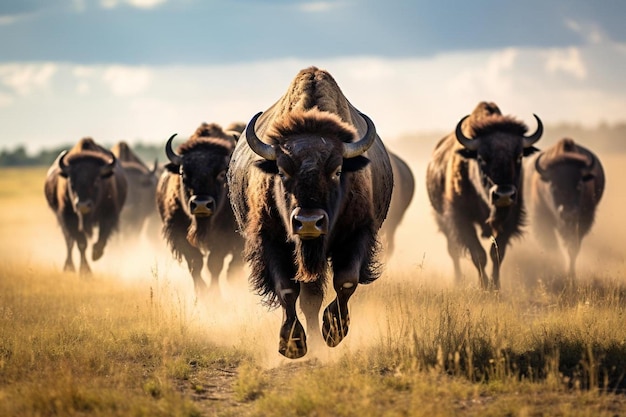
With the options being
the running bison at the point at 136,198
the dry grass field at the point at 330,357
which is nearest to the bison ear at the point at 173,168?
the dry grass field at the point at 330,357

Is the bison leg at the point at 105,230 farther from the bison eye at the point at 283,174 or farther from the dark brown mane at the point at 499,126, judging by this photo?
the bison eye at the point at 283,174

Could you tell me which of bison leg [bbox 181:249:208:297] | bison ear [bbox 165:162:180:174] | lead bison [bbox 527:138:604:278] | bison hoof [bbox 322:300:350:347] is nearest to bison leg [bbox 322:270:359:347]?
bison hoof [bbox 322:300:350:347]

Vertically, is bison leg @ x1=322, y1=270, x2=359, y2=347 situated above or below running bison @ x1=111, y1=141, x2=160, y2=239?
below

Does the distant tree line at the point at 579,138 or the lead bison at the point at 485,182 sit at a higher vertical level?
the distant tree line at the point at 579,138

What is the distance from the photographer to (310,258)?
8234 mm

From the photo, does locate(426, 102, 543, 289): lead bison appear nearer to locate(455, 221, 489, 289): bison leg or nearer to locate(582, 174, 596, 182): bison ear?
locate(455, 221, 489, 289): bison leg

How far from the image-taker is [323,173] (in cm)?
792

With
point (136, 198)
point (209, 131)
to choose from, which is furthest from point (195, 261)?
point (136, 198)

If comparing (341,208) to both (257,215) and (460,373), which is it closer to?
(257,215)

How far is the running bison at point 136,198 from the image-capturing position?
23.7m

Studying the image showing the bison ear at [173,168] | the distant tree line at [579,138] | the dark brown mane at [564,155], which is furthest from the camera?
the distant tree line at [579,138]

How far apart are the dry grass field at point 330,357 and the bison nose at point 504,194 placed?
1230 millimetres

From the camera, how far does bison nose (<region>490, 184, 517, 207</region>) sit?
12.8m

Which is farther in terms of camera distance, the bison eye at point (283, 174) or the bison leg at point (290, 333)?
the bison leg at point (290, 333)
